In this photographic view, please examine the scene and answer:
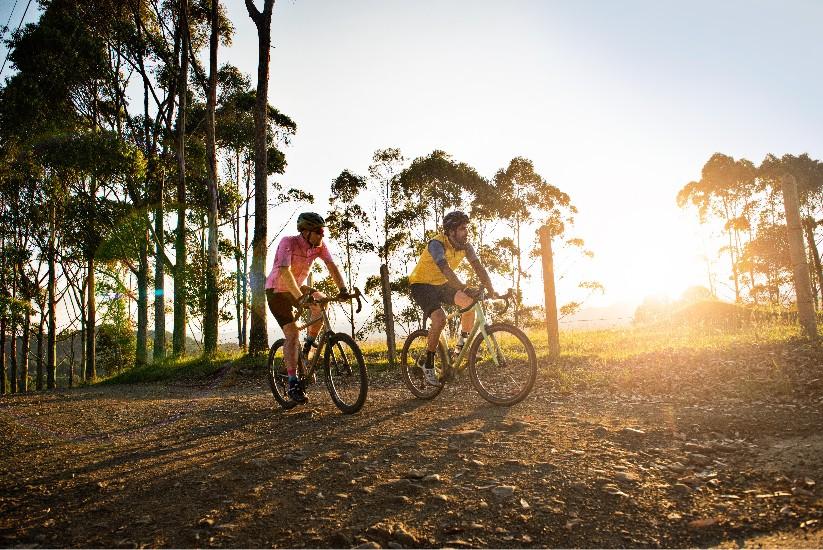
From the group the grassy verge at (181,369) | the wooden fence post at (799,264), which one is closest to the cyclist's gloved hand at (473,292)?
the wooden fence post at (799,264)

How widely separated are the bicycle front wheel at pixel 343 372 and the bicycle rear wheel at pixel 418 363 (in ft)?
2.82

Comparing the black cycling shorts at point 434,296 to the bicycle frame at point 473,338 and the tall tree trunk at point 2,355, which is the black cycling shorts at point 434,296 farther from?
the tall tree trunk at point 2,355

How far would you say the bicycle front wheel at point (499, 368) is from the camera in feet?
17.6

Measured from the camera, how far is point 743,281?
127ft

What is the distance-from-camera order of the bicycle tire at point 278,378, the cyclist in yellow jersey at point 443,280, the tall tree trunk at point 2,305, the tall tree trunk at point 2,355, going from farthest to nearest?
the tall tree trunk at point 2,355 → the tall tree trunk at point 2,305 → the bicycle tire at point 278,378 → the cyclist in yellow jersey at point 443,280

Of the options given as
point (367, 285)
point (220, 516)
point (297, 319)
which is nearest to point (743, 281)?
point (367, 285)

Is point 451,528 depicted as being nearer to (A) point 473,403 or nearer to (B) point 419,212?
(A) point 473,403

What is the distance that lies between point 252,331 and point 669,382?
10.9 meters

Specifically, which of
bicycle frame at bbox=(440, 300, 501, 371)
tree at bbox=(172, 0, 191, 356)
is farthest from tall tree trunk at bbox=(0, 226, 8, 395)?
bicycle frame at bbox=(440, 300, 501, 371)

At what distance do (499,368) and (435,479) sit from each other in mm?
2560

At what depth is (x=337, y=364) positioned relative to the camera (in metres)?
5.64

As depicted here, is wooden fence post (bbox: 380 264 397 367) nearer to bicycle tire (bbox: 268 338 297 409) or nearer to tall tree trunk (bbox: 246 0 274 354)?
bicycle tire (bbox: 268 338 297 409)

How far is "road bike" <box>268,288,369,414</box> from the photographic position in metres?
5.34

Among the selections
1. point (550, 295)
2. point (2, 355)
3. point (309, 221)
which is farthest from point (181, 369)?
point (2, 355)
